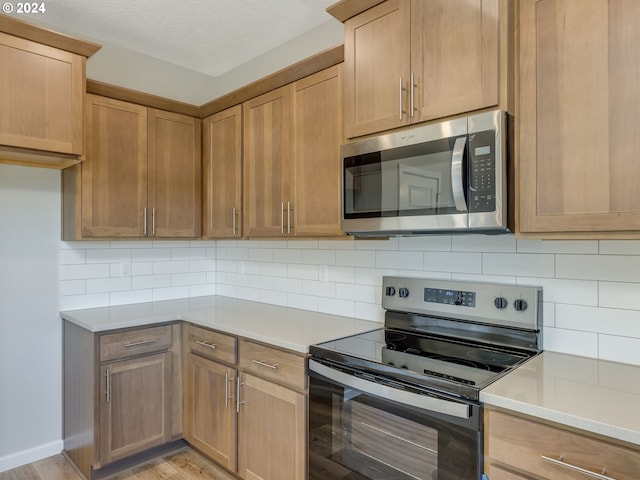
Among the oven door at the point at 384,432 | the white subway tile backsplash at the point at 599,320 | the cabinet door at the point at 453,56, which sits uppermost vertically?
the cabinet door at the point at 453,56

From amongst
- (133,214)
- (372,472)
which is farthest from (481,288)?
(133,214)

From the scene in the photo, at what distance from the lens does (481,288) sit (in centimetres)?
180

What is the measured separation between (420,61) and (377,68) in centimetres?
21

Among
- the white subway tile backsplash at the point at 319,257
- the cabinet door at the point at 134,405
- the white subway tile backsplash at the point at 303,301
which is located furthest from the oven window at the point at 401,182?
the cabinet door at the point at 134,405

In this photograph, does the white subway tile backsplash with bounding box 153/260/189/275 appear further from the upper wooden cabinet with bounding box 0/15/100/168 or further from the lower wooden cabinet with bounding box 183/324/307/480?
the upper wooden cabinet with bounding box 0/15/100/168

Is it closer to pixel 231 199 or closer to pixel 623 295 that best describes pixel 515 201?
pixel 623 295

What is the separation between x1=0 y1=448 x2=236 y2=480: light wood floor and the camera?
238 cm

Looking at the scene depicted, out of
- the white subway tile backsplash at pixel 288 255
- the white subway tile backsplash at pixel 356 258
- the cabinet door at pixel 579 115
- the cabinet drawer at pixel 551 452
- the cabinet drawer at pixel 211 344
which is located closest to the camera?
the cabinet drawer at pixel 551 452

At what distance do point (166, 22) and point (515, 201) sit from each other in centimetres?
228

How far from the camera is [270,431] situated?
6.50 feet

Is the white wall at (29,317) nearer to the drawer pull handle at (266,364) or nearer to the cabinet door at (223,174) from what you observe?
the cabinet door at (223,174)

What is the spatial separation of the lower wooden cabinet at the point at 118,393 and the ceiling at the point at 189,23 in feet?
6.04

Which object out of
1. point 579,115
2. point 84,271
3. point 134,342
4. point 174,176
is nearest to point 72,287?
point 84,271

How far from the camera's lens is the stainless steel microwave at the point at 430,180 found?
1435 millimetres
